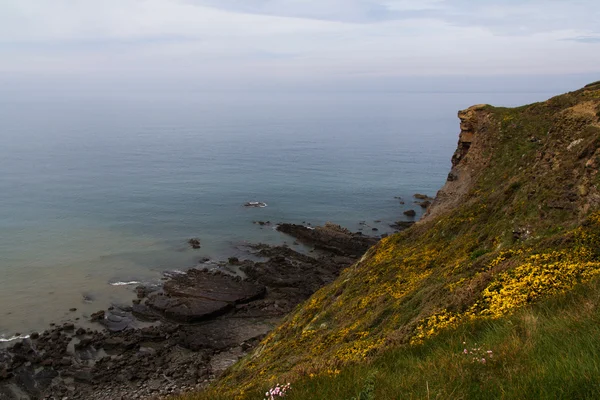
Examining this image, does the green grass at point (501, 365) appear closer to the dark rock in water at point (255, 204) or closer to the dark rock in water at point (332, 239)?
the dark rock in water at point (332, 239)

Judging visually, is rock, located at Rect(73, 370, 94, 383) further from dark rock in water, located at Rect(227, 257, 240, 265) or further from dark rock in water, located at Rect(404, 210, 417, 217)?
dark rock in water, located at Rect(404, 210, 417, 217)

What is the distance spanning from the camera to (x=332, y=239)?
6172cm

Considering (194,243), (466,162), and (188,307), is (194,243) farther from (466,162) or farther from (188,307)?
(466,162)

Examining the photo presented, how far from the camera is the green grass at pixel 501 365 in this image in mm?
6542

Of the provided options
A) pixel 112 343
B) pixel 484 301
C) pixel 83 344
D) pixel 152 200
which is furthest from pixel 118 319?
pixel 152 200

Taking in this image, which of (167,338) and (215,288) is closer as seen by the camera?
(167,338)

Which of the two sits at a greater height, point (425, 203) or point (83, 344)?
point (425, 203)

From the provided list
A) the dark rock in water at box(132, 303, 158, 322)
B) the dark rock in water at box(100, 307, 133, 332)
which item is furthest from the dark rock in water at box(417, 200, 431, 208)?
Answer: the dark rock in water at box(100, 307, 133, 332)

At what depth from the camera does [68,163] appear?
116m

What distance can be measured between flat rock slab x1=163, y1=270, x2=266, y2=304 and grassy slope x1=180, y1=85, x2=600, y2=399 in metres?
19.4

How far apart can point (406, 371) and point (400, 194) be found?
274ft

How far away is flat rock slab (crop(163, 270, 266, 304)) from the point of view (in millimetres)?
45375

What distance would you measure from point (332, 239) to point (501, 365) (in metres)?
54.1

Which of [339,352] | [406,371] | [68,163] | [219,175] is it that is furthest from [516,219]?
[68,163]
